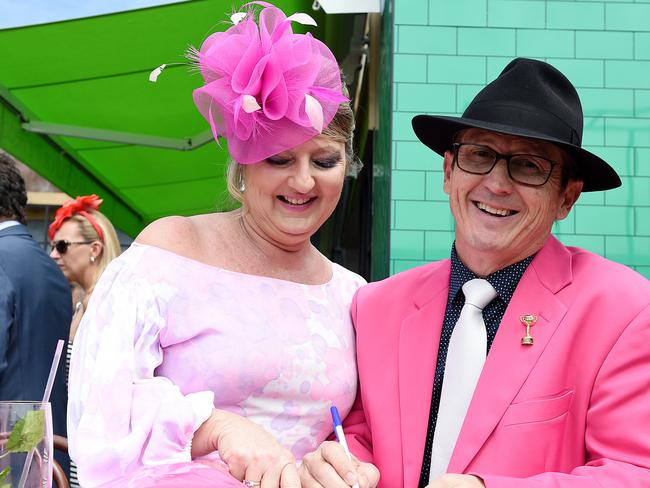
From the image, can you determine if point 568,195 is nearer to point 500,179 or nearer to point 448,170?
point 500,179

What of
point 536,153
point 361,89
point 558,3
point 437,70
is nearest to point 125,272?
point 536,153

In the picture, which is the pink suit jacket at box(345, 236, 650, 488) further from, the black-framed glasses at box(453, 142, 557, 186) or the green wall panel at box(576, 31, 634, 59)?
the green wall panel at box(576, 31, 634, 59)

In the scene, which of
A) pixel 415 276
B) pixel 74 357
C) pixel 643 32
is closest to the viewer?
pixel 74 357

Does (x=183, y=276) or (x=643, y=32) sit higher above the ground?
(x=643, y=32)

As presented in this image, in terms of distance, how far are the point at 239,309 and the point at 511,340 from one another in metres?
0.63

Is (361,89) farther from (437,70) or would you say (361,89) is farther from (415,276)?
(415,276)

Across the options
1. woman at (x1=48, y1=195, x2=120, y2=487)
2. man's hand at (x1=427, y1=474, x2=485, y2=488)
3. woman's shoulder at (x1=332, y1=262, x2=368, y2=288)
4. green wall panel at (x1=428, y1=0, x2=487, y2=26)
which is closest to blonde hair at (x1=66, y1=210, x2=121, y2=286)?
woman at (x1=48, y1=195, x2=120, y2=487)

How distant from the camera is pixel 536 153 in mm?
2082

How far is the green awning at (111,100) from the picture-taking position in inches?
218

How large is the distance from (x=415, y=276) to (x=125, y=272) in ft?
2.57

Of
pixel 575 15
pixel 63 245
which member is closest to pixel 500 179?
pixel 575 15

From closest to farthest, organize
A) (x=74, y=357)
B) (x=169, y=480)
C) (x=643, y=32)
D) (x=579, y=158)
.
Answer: (x=169, y=480), (x=74, y=357), (x=579, y=158), (x=643, y=32)

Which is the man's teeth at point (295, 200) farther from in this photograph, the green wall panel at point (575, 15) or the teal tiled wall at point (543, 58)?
the green wall panel at point (575, 15)

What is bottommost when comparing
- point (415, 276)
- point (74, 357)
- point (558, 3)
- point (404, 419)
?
point (404, 419)
